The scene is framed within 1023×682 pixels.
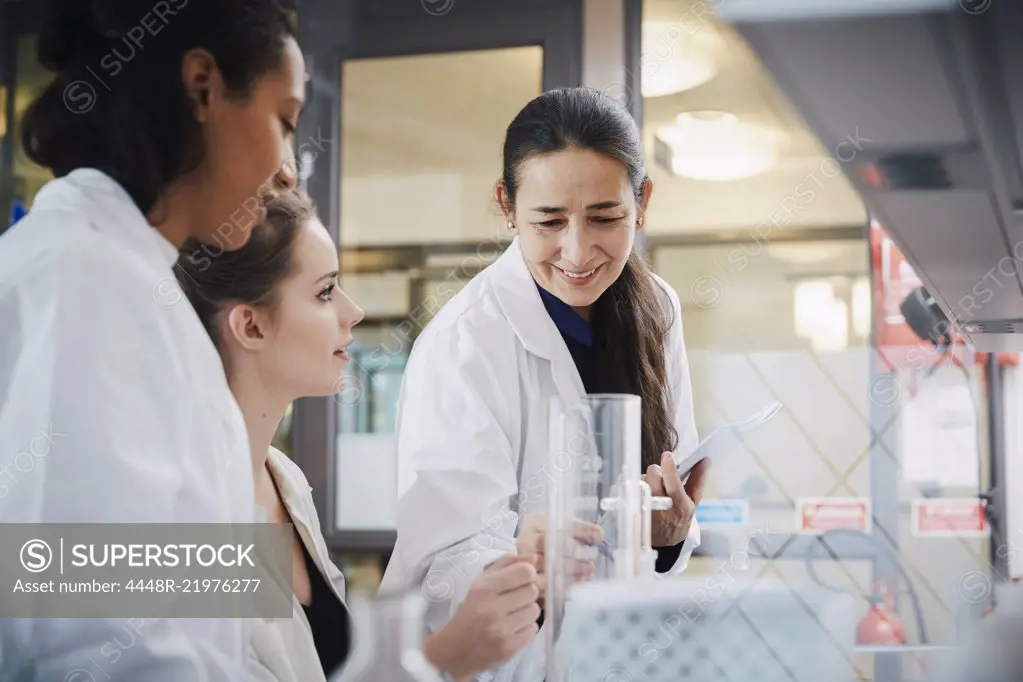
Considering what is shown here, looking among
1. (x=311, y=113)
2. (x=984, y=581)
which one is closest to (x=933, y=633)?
(x=984, y=581)

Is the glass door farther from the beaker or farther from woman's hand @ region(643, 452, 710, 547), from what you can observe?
woman's hand @ region(643, 452, 710, 547)

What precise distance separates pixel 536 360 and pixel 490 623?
0.38 meters

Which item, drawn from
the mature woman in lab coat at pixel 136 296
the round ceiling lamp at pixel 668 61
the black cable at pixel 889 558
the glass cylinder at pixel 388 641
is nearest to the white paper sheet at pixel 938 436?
the black cable at pixel 889 558

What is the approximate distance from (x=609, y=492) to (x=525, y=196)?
1.47ft

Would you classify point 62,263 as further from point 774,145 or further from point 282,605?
point 774,145

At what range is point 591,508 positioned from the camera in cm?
147

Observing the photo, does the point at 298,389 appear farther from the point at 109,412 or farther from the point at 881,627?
the point at 881,627

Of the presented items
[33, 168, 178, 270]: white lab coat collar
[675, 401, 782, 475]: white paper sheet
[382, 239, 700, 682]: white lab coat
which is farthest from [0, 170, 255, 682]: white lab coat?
[675, 401, 782, 475]: white paper sheet

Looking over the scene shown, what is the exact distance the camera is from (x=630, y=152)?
5.18ft

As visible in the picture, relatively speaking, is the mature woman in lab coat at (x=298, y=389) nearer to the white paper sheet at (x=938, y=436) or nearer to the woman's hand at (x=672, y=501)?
the woman's hand at (x=672, y=501)

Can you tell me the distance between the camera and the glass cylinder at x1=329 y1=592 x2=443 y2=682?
4.86 feet

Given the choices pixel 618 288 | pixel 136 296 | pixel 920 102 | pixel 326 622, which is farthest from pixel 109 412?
pixel 920 102

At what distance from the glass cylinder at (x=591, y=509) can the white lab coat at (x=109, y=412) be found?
454mm

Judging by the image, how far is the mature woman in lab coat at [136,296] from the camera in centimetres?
148
